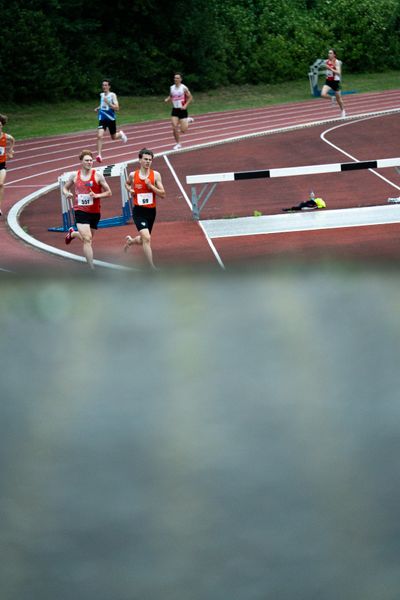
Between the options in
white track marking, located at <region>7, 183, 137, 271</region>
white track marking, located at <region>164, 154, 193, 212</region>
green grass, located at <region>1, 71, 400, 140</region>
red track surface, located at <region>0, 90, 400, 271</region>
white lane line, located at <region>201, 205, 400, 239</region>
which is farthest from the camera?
green grass, located at <region>1, 71, 400, 140</region>

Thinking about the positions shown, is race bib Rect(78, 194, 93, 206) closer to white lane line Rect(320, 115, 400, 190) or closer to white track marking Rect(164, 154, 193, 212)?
white track marking Rect(164, 154, 193, 212)

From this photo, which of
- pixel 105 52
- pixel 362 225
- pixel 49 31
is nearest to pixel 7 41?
pixel 49 31

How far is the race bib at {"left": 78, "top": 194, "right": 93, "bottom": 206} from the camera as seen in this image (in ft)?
34.5

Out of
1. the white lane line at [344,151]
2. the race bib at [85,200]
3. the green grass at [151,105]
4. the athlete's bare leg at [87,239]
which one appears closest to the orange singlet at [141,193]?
the race bib at [85,200]

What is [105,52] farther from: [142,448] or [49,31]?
[142,448]

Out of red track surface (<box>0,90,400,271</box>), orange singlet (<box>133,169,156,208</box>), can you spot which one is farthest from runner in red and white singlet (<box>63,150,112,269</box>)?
red track surface (<box>0,90,400,271</box>)

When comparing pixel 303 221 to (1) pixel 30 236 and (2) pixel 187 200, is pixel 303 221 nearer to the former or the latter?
(2) pixel 187 200

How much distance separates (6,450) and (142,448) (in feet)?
1.02

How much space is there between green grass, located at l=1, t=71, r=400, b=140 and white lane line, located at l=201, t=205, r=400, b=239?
44.4 ft

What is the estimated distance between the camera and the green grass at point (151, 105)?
28.5 m

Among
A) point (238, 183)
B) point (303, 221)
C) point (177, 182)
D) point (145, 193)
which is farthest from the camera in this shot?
point (177, 182)

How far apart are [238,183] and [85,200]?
732cm

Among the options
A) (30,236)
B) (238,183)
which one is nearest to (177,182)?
(238,183)

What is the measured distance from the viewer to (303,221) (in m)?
13.7
